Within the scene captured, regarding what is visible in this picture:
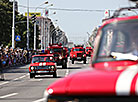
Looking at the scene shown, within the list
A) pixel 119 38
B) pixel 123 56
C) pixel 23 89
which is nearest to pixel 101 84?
pixel 123 56

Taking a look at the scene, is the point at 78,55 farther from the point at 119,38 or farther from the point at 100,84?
the point at 100,84

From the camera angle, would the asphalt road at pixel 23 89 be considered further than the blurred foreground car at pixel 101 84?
Yes

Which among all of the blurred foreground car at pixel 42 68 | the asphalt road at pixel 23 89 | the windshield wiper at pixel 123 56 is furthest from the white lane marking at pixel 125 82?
the blurred foreground car at pixel 42 68

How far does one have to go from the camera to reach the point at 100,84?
3980 mm

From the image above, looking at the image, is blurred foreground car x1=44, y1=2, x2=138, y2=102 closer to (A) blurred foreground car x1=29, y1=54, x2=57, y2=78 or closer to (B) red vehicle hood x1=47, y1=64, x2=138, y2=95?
(B) red vehicle hood x1=47, y1=64, x2=138, y2=95

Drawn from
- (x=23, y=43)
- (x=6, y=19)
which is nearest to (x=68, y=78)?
(x=6, y=19)

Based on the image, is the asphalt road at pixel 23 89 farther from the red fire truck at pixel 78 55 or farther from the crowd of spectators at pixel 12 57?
the red fire truck at pixel 78 55

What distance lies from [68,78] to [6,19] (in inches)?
3250

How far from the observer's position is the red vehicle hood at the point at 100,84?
3919 millimetres

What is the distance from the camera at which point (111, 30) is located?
5711 mm

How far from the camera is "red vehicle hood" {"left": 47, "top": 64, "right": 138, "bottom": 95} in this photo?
12.9ft

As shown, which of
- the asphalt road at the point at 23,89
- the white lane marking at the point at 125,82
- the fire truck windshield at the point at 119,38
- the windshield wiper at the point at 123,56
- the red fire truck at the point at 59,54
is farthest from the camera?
the red fire truck at the point at 59,54

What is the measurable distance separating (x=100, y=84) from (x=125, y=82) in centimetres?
21

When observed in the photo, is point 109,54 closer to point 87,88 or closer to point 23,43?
point 87,88
